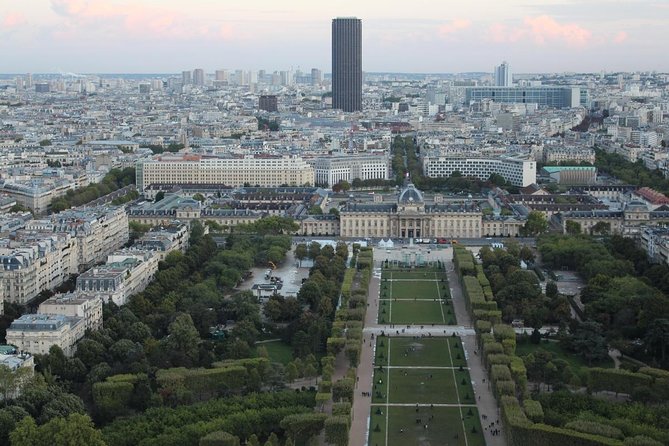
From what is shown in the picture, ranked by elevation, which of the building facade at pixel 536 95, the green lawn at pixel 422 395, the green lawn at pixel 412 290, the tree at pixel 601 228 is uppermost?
the building facade at pixel 536 95

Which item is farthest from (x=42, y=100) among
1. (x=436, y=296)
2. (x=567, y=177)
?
(x=436, y=296)

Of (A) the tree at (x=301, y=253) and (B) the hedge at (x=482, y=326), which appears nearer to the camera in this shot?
(B) the hedge at (x=482, y=326)

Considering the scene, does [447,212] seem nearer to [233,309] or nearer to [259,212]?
[259,212]

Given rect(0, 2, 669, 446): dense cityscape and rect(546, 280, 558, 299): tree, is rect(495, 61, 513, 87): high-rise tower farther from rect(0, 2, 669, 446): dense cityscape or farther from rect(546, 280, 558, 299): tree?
rect(546, 280, 558, 299): tree

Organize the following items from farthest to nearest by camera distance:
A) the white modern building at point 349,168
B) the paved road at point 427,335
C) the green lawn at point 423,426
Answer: the white modern building at point 349,168, the paved road at point 427,335, the green lawn at point 423,426

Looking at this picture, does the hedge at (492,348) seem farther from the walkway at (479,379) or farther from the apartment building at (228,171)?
the apartment building at (228,171)

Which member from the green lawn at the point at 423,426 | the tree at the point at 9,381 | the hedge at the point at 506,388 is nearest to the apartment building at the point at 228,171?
the tree at the point at 9,381
